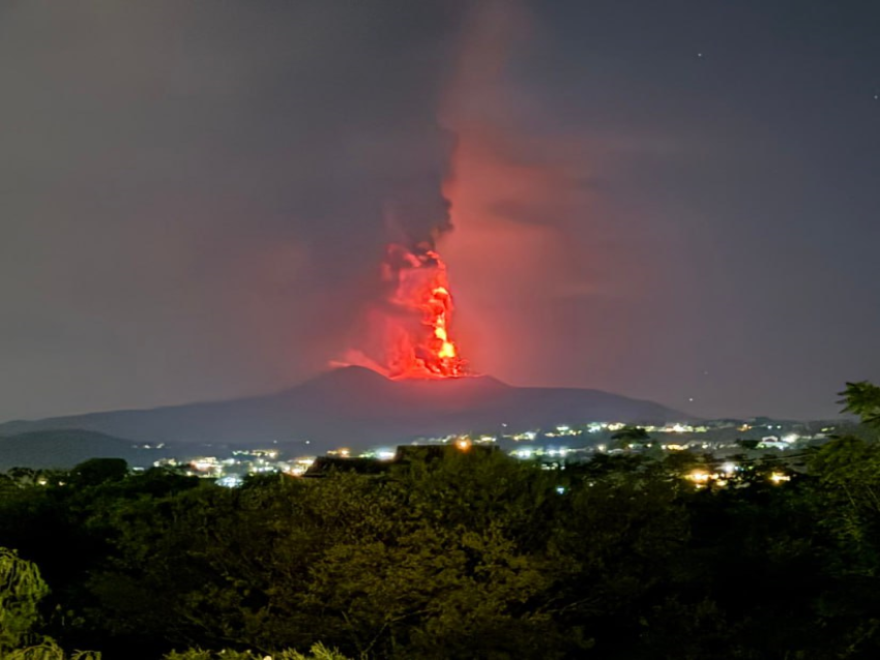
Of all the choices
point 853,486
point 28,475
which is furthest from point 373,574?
point 28,475

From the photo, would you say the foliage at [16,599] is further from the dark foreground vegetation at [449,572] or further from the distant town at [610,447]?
the distant town at [610,447]

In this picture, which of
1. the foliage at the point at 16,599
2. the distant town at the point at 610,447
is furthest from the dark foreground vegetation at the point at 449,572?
the foliage at the point at 16,599

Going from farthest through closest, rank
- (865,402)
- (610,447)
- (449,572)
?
1. (610,447)
2. (449,572)
3. (865,402)

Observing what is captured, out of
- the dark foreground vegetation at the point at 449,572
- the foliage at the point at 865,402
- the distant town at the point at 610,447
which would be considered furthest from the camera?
the distant town at the point at 610,447

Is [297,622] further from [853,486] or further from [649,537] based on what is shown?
[853,486]

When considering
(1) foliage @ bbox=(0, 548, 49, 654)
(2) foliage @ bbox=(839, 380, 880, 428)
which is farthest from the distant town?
(1) foliage @ bbox=(0, 548, 49, 654)

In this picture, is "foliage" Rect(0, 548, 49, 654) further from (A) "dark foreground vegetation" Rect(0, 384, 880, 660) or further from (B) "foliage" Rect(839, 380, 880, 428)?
(B) "foliage" Rect(839, 380, 880, 428)

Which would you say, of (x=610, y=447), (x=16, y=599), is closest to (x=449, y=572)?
(x=16, y=599)

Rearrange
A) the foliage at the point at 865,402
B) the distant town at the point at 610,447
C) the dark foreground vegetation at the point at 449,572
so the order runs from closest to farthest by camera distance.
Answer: the foliage at the point at 865,402 < the dark foreground vegetation at the point at 449,572 < the distant town at the point at 610,447

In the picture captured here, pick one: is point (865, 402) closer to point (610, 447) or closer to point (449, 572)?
point (449, 572)
